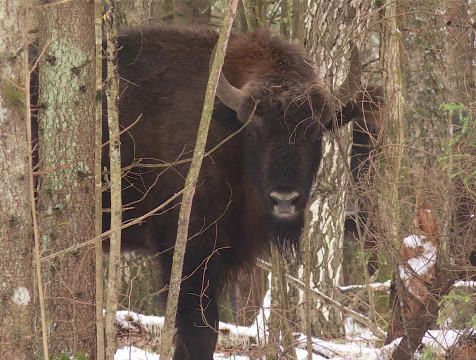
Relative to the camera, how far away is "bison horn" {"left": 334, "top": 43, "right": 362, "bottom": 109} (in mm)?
5406

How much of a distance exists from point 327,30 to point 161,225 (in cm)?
249

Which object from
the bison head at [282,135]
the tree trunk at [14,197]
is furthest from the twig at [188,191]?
the bison head at [282,135]

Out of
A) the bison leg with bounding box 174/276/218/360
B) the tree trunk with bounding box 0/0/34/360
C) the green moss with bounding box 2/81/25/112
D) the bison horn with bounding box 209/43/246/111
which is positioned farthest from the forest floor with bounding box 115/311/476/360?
the green moss with bounding box 2/81/25/112

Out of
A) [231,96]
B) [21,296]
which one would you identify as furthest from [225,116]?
[21,296]

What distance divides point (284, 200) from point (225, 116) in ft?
3.43

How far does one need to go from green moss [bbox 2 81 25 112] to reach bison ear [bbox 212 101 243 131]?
7.31ft

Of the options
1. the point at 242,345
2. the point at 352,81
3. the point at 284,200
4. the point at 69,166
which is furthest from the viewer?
the point at 242,345

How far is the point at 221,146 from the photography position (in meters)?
6.20

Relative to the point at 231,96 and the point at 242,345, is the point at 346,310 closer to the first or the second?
the point at 242,345

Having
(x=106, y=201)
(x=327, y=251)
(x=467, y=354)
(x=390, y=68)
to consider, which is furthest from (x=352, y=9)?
(x=467, y=354)

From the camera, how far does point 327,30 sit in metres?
6.92

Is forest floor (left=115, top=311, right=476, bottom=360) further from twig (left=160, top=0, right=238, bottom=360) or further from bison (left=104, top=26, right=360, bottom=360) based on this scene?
twig (left=160, top=0, right=238, bottom=360)

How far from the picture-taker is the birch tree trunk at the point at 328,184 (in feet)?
22.5

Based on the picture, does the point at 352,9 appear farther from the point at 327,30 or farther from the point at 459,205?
the point at 459,205
